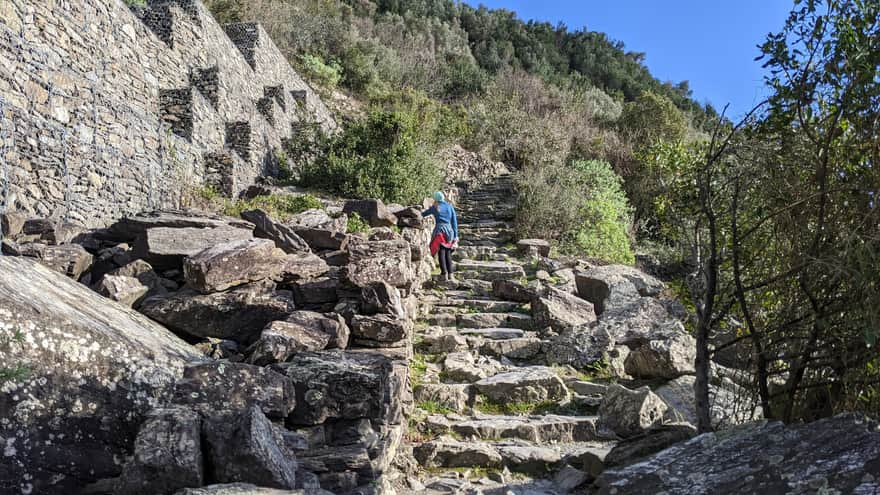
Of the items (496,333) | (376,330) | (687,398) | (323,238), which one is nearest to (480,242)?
(496,333)

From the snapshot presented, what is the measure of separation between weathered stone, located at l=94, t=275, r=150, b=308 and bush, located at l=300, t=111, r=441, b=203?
793 centimetres

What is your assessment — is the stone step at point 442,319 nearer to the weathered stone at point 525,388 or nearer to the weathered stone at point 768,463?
the weathered stone at point 525,388

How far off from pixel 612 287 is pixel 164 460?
28.0 ft

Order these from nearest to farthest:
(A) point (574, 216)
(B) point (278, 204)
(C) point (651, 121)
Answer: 1. (B) point (278, 204)
2. (A) point (574, 216)
3. (C) point (651, 121)

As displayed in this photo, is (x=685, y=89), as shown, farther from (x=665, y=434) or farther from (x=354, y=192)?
(x=665, y=434)

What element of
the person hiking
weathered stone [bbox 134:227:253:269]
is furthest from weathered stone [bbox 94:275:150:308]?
the person hiking

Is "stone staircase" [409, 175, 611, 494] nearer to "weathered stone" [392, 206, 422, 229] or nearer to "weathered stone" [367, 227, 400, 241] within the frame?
"weathered stone" [367, 227, 400, 241]

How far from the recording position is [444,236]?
11016 millimetres

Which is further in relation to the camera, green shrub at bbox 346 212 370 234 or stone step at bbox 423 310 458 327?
green shrub at bbox 346 212 370 234

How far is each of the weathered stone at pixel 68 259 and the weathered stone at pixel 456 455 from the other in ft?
11.5

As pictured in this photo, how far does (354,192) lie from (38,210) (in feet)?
22.0

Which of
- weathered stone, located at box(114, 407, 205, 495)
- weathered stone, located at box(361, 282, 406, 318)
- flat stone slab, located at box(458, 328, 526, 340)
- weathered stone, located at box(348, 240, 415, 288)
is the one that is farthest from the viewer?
flat stone slab, located at box(458, 328, 526, 340)

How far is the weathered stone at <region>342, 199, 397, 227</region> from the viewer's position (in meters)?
10.6

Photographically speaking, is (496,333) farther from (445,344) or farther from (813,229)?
(813,229)
